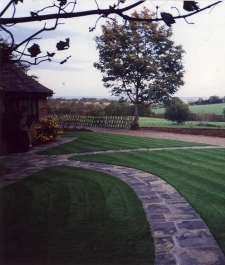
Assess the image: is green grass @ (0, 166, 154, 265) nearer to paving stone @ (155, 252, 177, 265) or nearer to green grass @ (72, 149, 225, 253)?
paving stone @ (155, 252, 177, 265)

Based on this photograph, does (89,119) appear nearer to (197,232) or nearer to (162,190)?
(162,190)

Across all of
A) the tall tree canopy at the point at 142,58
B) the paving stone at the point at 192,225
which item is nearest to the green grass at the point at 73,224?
the paving stone at the point at 192,225

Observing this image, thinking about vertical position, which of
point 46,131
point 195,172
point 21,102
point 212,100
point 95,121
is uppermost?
point 212,100

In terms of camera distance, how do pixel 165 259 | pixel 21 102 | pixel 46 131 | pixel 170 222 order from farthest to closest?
pixel 46 131
pixel 21 102
pixel 170 222
pixel 165 259

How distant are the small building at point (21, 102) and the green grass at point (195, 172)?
13.9ft

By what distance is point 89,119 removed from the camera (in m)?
30.7

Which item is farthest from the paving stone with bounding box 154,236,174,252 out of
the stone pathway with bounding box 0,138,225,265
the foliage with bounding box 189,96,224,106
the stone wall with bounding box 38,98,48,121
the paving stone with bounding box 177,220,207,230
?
the foliage with bounding box 189,96,224,106

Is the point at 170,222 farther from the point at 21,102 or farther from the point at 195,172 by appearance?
the point at 21,102

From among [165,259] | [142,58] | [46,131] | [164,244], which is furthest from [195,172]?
[142,58]

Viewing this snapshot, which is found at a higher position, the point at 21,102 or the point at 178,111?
the point at 21,102

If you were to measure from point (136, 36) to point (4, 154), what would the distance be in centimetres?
1581

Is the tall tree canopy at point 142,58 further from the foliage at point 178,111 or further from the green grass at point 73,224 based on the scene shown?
the green grass at point 73,224

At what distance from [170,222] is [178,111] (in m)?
25.3

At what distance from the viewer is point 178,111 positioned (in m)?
29.7
